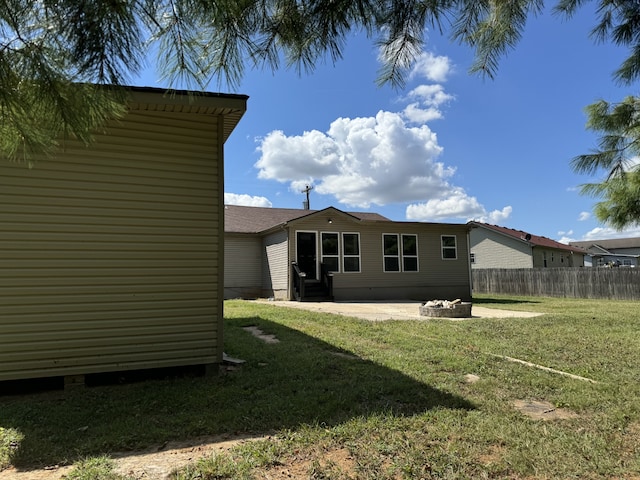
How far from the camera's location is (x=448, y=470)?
94.3 inches

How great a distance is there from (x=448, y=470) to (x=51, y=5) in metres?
3.10

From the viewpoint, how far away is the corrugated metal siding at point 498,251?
2473cm

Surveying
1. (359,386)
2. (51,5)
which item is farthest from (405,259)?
(51,5)

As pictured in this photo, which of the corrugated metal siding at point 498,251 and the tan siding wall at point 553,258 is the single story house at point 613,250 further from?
the corrugated metal siding at point 498,251

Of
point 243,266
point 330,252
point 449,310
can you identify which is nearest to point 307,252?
point 330,252

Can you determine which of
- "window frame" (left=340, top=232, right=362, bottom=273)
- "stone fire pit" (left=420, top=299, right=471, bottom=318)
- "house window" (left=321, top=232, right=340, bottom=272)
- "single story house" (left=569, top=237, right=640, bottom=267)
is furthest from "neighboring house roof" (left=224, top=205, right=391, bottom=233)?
"single story house" (left=569, top=237, right=640, bottom=267)

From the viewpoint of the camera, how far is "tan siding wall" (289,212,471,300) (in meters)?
14.8

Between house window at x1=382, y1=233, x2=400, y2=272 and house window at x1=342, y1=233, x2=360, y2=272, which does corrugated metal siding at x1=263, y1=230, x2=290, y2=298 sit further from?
house window at x1=382, y1=233, x2=400, y2=272

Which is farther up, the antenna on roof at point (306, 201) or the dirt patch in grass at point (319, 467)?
the antenna on roof at point (306, 201)

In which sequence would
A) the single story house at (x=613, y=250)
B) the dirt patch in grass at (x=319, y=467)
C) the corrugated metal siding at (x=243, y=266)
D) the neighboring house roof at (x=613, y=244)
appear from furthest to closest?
the neighboring house roof at (x=613, y=244) → the single story house at (x=613, y=250) → the corrugated metal siding at (x=243, y=266) → the dirt patch in grass at (x=319, y=467)

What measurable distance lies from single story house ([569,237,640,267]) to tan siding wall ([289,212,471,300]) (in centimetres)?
2222

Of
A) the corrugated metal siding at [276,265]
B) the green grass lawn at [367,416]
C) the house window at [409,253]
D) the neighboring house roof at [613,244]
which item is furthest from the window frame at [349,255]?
the neighboring house roof at [613,244]

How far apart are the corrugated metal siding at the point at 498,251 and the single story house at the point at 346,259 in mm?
10148

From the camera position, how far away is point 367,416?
10.5 ft
